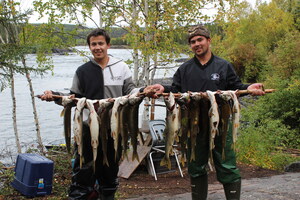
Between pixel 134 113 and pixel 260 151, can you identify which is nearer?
pixel 134 113

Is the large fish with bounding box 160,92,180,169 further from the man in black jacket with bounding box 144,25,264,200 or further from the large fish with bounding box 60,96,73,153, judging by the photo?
the large fish with bounding box 60,96,73,153

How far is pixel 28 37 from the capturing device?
1089 cm

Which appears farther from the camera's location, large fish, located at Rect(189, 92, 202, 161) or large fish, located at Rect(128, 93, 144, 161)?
large fish, located at Rect(189, 92, 202, 161)

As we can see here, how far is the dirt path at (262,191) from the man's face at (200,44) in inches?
93.9

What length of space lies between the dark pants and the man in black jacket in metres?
0.83

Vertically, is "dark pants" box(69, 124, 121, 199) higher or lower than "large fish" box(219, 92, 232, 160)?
lower

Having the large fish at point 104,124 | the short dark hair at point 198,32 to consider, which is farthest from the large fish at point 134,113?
the short dark hair at point 198,32

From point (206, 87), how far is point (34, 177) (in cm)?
303

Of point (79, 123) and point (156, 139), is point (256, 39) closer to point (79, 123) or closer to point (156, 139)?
point (156, 139)

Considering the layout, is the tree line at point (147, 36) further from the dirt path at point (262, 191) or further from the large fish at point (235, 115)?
the large fish at point (235, 115)

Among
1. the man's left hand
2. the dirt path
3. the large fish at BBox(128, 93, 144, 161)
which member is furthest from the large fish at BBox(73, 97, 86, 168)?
the dirt path

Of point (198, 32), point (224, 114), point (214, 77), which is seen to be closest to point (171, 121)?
point (224, 114)

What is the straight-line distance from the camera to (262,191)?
562 centimetres

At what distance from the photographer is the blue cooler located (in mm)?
5438
